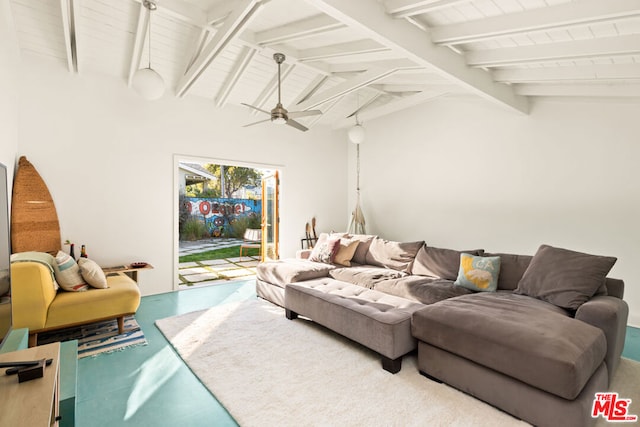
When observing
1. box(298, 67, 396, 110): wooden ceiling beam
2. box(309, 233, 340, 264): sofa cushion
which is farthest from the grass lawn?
box(298, 67, 396, 110): wooden ceiling beam

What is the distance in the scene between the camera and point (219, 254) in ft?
27.4

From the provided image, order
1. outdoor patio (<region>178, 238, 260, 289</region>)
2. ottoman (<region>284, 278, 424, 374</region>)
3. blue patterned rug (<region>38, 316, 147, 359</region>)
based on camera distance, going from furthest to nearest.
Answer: outdoor patio (<region>178, 238, 260, 289</region>)
blue patterned rug (<region>38, 316, 147, 359</region>)
ottoman (<region>284, 278, 424, 374</region>)

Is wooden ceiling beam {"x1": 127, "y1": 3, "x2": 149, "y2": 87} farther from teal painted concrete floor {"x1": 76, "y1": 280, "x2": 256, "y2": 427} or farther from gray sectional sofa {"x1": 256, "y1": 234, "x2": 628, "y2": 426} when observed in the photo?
gray sectional sofa {"x1": 256, "y1": 234, "x2": 628, "y2": 426}

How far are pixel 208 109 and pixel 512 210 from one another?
461 cm

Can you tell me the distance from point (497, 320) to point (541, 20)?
210 centimetres

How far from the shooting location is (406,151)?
5.52m

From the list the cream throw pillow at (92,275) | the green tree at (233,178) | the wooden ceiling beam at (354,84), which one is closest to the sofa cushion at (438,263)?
the wooden ceiling beam at (354,84)

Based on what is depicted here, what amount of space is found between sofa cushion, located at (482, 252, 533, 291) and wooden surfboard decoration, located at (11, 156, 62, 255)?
4.89 meters

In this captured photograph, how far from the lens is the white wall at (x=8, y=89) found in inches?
105

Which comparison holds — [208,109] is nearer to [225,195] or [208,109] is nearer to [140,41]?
[140,41]

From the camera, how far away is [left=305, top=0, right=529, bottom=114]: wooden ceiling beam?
219cm

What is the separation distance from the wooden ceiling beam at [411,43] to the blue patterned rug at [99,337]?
320 centimetres

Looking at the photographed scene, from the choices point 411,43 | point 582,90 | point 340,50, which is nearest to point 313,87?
point 340,50

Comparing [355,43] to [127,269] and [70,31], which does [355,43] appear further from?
[127,269]
